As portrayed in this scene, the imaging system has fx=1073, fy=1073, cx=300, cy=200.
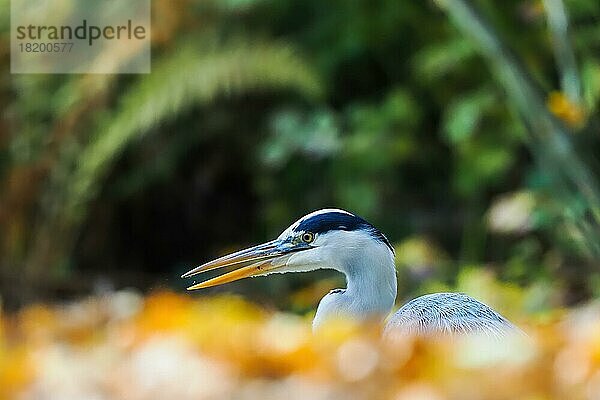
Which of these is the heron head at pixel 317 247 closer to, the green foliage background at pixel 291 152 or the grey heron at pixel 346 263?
the grey heron at pixel 346 263

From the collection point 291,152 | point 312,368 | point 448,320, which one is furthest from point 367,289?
point 291,152

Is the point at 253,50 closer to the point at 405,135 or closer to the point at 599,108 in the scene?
the point at 405,135

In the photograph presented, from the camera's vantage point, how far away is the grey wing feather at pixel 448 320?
143 centimetres

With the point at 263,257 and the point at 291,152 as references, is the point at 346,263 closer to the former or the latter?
the point at 263,257

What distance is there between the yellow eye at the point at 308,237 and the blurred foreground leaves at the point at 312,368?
143 millimetres

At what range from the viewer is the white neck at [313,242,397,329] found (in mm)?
1539

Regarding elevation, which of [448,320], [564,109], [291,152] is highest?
[564,109]

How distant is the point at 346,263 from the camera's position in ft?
5.13

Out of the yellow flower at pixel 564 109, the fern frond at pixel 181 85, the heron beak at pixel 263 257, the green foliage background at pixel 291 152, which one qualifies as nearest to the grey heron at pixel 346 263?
the heron beak at pixel 263 257

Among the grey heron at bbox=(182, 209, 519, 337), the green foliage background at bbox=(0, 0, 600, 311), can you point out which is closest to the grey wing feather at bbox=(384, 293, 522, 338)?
the grey heron at bbox=(182, 209, 519, 337)

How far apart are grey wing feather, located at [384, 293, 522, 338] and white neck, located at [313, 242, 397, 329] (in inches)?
1.4

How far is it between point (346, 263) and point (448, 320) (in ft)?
0.62

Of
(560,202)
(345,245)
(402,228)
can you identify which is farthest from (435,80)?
(345,245)

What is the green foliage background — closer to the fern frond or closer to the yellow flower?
the fern frond
